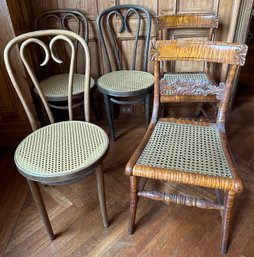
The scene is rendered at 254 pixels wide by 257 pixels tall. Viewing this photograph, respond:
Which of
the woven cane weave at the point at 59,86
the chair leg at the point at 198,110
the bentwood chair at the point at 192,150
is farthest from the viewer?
the chair leg at the point at 198,110

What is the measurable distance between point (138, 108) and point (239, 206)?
1.17 meters

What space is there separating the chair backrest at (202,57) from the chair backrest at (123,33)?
699mm

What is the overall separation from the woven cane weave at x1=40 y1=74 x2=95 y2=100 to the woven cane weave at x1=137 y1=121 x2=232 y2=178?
713mm

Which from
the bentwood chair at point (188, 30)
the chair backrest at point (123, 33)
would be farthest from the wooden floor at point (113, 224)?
the chair backrest at point (123, 33)

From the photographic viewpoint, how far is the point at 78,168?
958 millimetres

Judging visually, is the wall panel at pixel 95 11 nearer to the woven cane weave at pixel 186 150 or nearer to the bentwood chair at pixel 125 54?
the bentwood chair at pixel 125 54

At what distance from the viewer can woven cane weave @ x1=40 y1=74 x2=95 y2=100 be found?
1.59 meters

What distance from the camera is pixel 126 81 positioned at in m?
1.71

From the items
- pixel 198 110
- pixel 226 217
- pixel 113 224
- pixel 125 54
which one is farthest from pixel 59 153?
pixel 198 110

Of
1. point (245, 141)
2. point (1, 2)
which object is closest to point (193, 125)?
point (245, 141)

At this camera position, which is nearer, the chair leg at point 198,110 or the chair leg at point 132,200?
the chair leg at point 132,200

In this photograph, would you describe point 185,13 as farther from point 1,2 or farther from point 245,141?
point 1,2

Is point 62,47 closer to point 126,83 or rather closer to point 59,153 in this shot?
point 126,83

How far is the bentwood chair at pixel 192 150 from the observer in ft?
3.05
